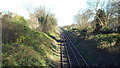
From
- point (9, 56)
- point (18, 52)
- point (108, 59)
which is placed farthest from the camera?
point (108, 59)

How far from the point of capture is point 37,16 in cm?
3991

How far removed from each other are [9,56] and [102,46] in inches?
429

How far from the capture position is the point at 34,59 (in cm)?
1248

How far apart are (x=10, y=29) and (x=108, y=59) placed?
10269 millimetres

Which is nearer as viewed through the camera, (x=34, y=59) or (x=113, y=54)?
(x=34, y=59)

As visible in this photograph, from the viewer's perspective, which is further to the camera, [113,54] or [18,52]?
[113,54]

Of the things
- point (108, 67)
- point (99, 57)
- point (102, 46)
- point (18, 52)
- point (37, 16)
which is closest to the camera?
point (18, 52)

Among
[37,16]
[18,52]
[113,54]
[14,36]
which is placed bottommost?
[113,54]

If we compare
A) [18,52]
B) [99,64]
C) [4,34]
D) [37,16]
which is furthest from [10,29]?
[37,16]

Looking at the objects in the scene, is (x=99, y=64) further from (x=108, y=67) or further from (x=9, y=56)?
(x=9, y=56)

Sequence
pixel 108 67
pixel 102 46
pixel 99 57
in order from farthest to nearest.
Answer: pixel 102 46, pixel 99 57, pixel 108 67

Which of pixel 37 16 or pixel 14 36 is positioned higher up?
pixel 37 16

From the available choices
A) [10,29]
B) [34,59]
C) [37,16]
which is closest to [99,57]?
[34,59]

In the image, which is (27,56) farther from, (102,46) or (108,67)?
(102,46)
